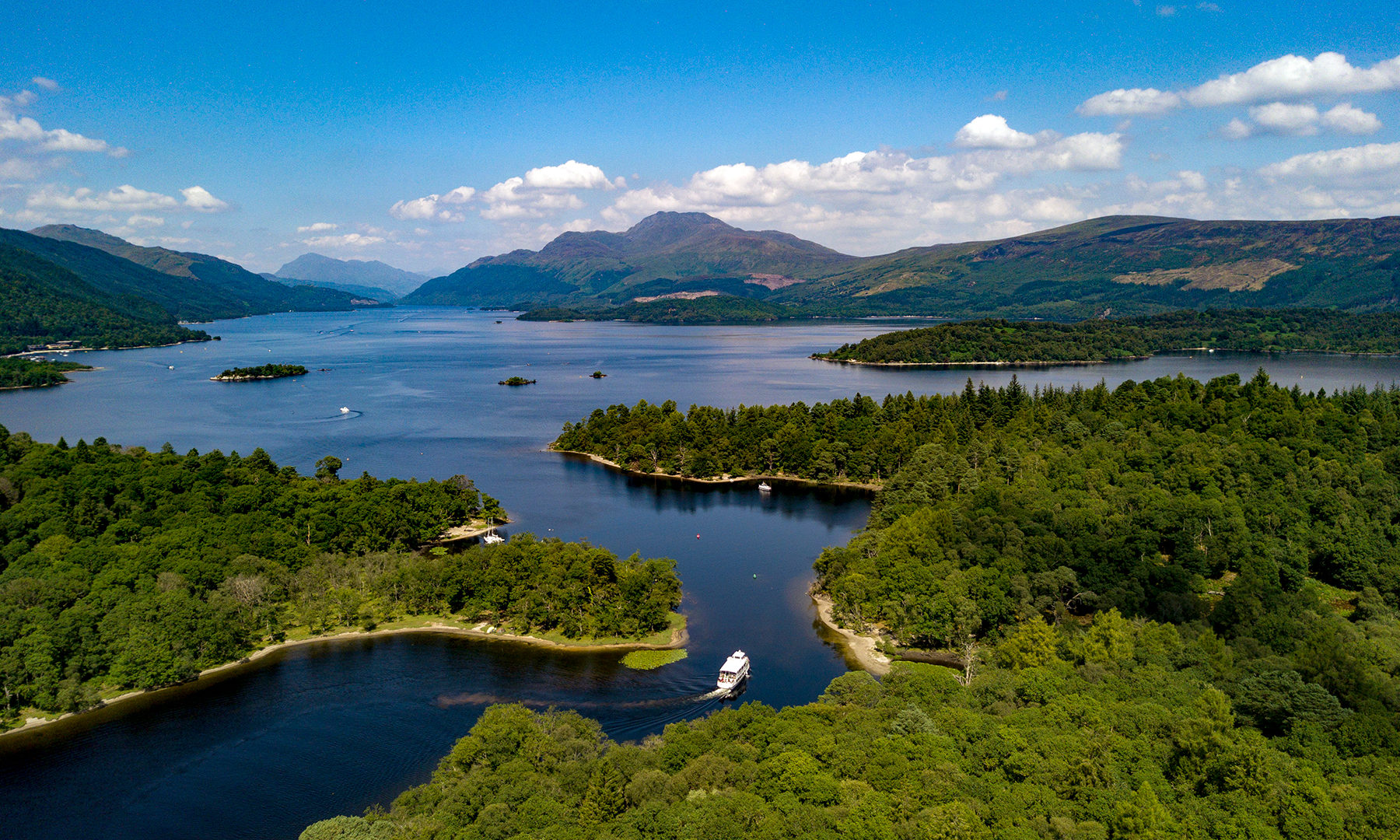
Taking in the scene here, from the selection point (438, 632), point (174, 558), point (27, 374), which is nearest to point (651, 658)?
point (438, 632)

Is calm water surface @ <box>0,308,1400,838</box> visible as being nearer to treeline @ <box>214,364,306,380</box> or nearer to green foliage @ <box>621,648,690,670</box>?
green foliage @ <box>621,648,690,670</box>

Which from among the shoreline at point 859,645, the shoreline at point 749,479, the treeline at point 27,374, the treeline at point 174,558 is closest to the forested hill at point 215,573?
the treeline at point 174,558

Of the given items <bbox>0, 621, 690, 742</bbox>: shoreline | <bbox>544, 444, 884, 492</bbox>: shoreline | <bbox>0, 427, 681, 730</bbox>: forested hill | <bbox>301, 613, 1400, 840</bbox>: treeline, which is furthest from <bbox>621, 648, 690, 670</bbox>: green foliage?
<bbox>544, 444, 884, 492</bbox>: shoreline

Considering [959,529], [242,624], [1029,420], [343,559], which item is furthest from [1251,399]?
[242,624]

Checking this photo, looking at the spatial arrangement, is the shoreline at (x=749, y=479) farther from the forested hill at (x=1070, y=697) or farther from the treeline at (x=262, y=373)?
the treeline at (x=262, y=373)

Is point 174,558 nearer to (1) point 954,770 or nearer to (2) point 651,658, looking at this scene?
(2) point 651,658
